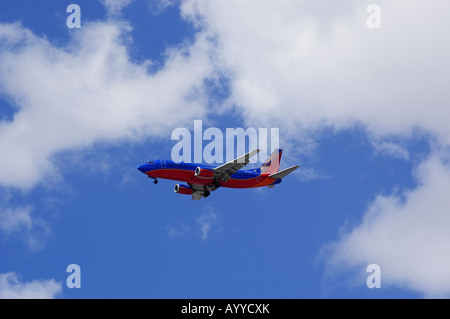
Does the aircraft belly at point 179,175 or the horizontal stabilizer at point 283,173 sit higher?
the horizontal stabilizer at point 283,173

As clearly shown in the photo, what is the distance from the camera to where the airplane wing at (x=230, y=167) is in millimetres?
121387

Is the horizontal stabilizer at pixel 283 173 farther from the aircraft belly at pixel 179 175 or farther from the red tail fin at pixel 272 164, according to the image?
the aircraft belly at pixel 179 175

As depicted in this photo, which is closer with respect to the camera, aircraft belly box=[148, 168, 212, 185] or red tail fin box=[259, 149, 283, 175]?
aircraft belly box=[148, 168, 212, 185]

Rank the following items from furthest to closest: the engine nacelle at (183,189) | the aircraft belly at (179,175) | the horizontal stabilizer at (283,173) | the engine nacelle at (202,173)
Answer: the engine nacelle at (183,189), the horizontal stabilizer at (283,173), the engine nacelle at (202,173), the aircraft belly at (179,175)

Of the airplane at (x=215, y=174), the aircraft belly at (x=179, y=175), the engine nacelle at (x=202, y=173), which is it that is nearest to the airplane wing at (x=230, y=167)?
the airplane at (x=215, y=174)

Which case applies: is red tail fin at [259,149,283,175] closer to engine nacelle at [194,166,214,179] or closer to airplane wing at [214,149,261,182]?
airplane wing at [214,149,261,182]

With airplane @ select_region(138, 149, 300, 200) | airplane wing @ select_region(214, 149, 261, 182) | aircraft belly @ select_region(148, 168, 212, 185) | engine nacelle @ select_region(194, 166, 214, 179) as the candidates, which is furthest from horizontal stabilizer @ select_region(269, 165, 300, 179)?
engine nacelle @ select_region(194, 166, 214, 179)

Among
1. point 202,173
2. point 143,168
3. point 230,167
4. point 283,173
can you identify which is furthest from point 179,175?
point 283,173

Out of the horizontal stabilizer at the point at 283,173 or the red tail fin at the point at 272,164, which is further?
the red tail fin at the point at 272,164

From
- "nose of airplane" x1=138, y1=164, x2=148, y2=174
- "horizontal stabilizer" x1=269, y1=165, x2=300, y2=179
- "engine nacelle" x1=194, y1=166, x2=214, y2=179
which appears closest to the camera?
"nose of airplane" x1=138, y1=164, x2=148, y2=174

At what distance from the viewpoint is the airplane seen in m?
122
